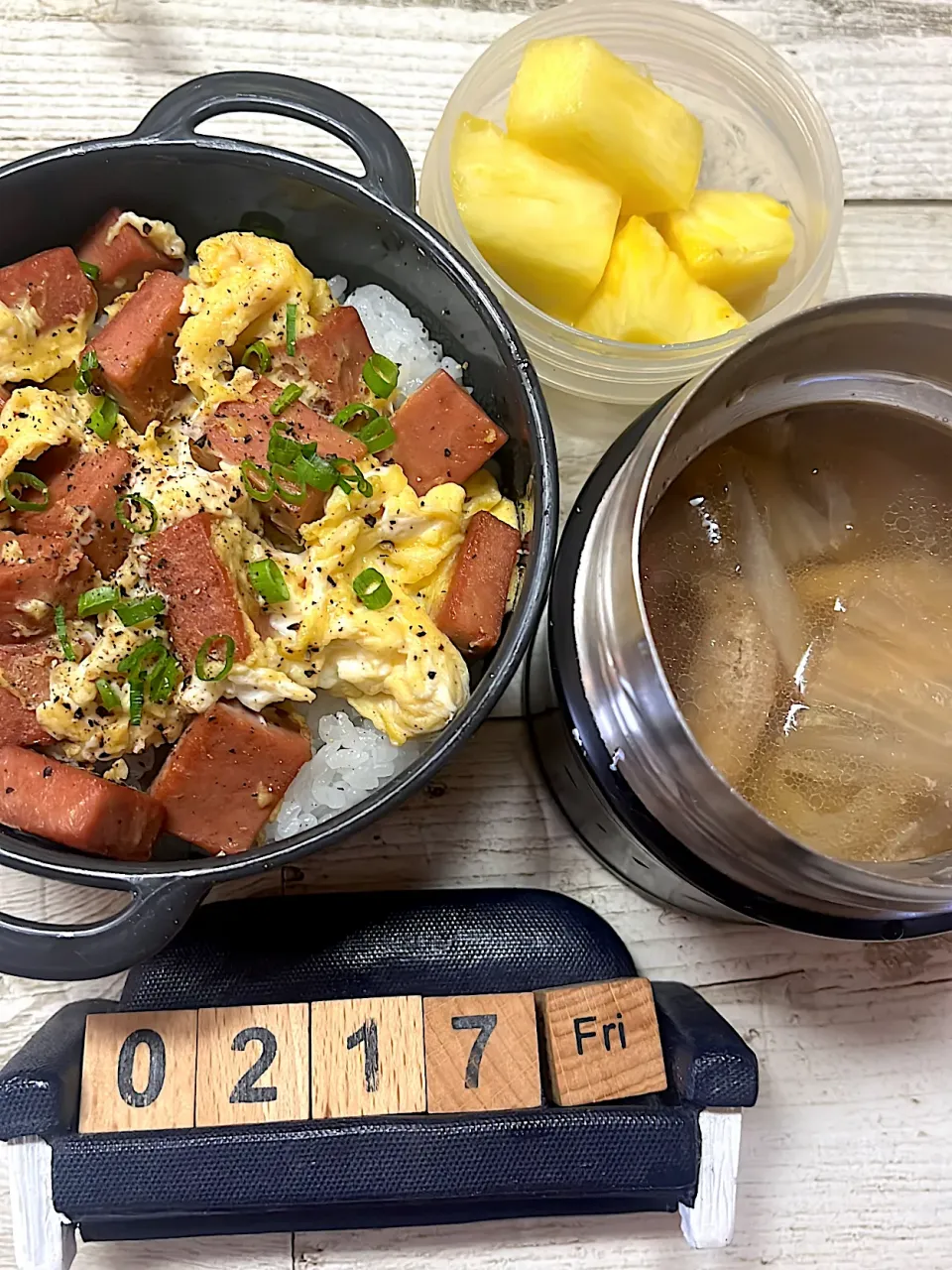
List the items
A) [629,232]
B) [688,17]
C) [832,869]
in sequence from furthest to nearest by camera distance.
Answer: [688,17] → [629,232] → [832,869]

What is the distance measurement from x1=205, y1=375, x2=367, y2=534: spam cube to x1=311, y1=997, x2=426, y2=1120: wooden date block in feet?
1.53

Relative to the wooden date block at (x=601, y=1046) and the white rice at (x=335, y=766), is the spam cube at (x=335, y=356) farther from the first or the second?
the wooden date block at (x=601, y=1046)

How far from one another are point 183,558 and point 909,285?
99 cm

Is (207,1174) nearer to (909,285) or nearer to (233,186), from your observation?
(233,186)

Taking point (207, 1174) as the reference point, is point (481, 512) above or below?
above

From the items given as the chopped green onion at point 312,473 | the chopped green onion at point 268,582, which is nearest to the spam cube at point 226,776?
the chopped green onion at point 268,582

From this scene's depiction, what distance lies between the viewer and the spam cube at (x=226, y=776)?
96 centimetres

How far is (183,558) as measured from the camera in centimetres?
94

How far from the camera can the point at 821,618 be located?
38.4 inches

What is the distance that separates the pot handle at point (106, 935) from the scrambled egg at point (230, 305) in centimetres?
46

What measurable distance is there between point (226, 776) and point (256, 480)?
273mm

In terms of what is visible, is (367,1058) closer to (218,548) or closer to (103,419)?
(218,548)

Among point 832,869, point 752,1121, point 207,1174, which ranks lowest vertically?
point 752,1121

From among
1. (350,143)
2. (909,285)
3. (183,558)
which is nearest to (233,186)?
(350,143)
